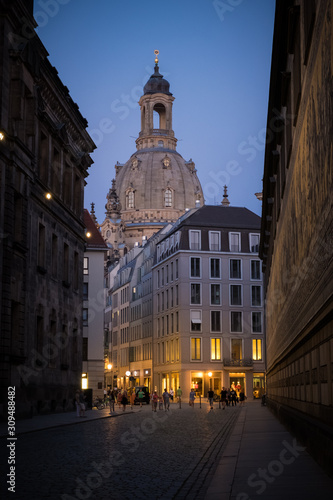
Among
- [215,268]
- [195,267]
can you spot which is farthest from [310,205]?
[215,268]

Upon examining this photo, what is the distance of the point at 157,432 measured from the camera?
30109 millimetres

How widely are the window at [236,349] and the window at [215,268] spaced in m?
8.40

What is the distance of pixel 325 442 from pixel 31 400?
30215 millimetres

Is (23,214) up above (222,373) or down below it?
above

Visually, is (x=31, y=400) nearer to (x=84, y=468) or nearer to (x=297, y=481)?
(x=84, y=468)

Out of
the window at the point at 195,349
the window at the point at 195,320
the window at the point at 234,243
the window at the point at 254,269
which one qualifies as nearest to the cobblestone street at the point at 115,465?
the window at the point at 195,349

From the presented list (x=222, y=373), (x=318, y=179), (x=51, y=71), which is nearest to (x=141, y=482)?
(x=318, y=179)

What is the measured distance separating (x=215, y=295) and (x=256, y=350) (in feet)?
28.2

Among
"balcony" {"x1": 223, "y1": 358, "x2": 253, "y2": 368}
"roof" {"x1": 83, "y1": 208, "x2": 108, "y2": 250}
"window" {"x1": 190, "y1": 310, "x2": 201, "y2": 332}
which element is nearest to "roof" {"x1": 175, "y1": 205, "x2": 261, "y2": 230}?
"window" {"x1": 190, "y1": 310, "x2": 201, "y2": 332}

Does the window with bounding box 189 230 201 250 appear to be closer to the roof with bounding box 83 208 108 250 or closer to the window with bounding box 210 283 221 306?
the window with bounding box 210 283 221 306

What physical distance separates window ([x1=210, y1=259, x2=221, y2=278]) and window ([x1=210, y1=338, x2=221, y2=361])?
26.6 ft

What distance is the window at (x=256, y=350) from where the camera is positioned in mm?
98750

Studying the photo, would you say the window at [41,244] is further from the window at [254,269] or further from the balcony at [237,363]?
the window at [254,269]

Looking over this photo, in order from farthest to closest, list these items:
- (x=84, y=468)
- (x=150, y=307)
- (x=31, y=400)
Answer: (x=150, y=307) < (x=31, y=400) < (x=84, y=468)
